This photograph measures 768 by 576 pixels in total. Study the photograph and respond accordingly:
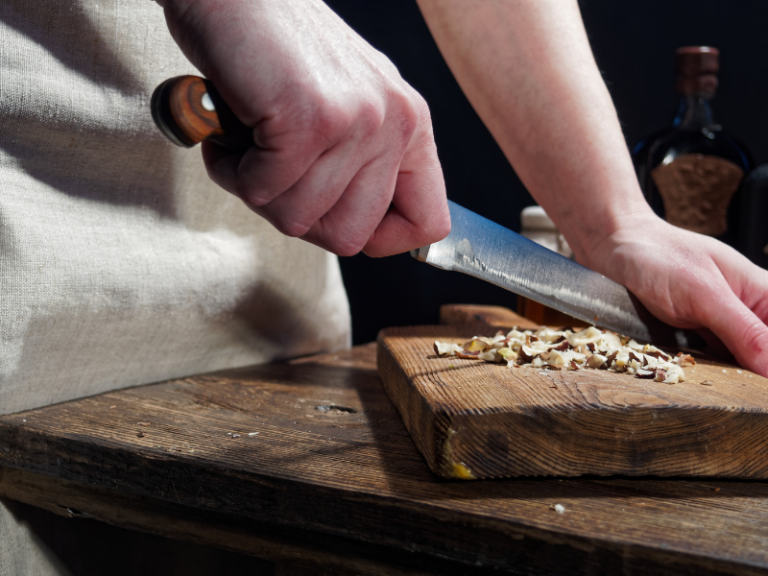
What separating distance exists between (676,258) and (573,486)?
388 mm

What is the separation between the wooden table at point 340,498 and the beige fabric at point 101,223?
65 millimetres

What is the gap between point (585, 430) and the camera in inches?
16.8

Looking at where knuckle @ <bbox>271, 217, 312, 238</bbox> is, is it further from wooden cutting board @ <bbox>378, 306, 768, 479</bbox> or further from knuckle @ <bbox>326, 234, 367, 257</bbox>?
wooden cutting board @ <bbox>378, 306, 768, 479</bbox>

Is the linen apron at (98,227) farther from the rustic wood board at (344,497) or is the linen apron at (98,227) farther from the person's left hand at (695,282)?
the person's left hand at (695,282)

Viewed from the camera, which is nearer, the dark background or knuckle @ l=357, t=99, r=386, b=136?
knuckle @ l=357, t=99, r=386, b=136

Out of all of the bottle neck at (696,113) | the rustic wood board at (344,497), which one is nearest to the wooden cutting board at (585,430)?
the rustic wood board at (344,497)

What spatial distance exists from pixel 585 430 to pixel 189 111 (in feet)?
1.12

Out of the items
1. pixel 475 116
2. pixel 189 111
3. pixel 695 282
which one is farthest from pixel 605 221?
pixel 475 116

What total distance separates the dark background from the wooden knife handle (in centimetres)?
129

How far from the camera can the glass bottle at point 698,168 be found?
122cm

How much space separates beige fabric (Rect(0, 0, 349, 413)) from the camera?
20.6 inches

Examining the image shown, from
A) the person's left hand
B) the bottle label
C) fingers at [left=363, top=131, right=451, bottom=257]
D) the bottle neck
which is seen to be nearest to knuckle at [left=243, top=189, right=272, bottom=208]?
fingers at [left=363, top=131, right=451, bottom=257]

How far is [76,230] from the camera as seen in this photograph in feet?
1.86

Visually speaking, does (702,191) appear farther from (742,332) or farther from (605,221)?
(742,332)
